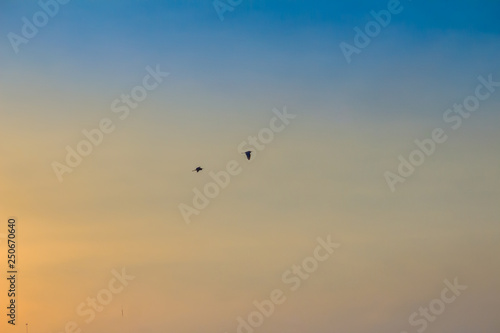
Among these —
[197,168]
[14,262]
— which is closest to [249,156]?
[197,168]

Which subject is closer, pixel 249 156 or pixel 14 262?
pixel 14 262

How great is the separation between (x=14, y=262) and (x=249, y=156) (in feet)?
204

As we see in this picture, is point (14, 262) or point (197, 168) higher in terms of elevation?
point (197, 168)

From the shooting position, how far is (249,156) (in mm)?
82750

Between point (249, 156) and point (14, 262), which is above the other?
point (249, 156)

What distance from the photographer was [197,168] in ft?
279

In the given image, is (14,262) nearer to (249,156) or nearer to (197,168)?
(197,168)

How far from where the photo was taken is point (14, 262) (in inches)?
2785

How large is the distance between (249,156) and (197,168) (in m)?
15.3

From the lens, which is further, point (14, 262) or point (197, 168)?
point (197, 168)

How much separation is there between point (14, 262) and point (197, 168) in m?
48.4
